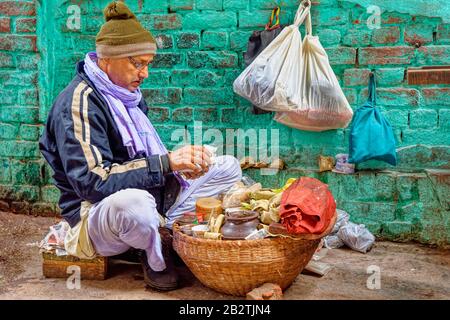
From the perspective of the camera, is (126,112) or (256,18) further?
(256,18)

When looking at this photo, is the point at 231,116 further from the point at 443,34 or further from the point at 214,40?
the point at 443,34

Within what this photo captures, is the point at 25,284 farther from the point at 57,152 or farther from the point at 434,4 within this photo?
the point at 434,4

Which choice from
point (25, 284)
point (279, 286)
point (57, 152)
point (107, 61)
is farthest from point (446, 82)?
point (25, 284)

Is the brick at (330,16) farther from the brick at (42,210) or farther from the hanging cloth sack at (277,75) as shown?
the brick at (42,210)

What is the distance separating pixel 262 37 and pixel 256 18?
227mm

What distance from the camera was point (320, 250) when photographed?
3.70 metres

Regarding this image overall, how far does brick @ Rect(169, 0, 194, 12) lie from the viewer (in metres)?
4.06

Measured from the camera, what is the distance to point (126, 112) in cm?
314

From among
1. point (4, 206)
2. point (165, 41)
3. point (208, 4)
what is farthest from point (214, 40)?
point (4, 206)

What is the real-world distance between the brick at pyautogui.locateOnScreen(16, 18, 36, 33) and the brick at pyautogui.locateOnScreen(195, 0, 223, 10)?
4.01 ft

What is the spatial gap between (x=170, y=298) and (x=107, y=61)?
128 centimetres

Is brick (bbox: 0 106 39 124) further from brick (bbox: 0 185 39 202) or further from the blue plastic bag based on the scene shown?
the blue plastic bag

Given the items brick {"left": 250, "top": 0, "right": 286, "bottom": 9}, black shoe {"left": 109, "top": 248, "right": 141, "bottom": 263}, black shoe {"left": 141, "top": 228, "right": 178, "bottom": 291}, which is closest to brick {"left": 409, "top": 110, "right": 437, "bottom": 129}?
brick {"left": 250, "top": 0, "right": 286, "bottom": 9}

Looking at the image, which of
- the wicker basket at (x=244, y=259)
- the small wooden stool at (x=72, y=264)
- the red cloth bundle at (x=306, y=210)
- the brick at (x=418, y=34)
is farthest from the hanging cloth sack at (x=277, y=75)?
the small wooden stool at (x=72, y=264)
